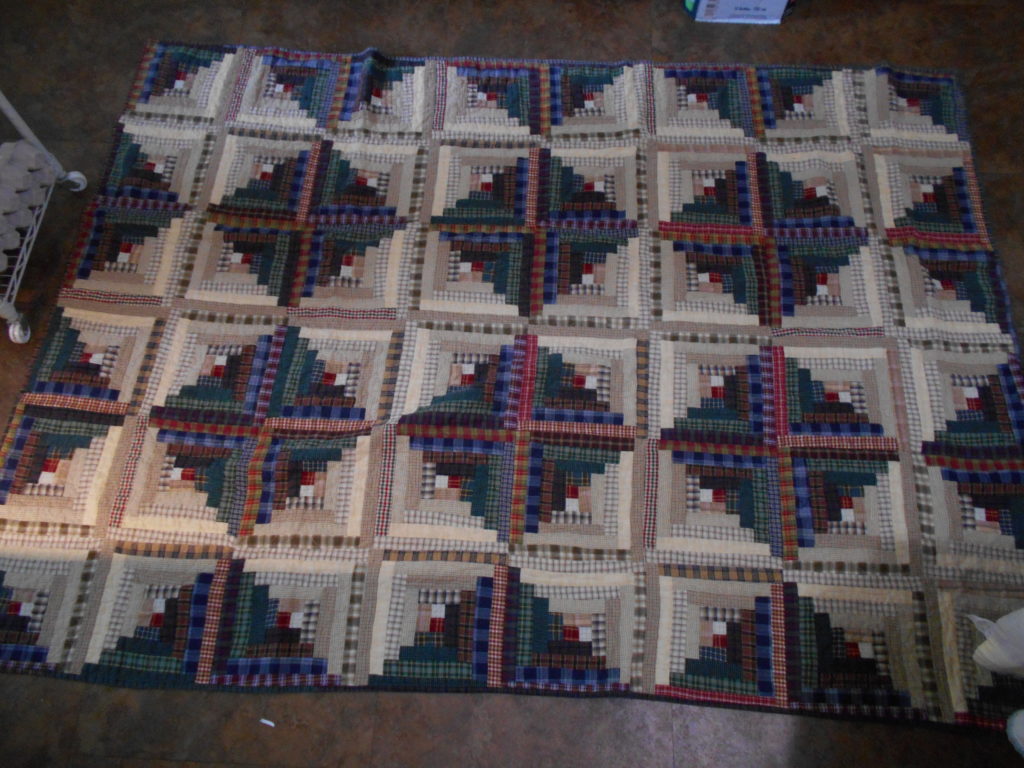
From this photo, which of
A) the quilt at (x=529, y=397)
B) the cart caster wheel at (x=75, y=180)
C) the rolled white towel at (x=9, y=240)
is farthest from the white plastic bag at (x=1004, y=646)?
the cart caster wheel at (x=75, y=180)

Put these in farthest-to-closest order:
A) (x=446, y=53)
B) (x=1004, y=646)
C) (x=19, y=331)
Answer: (x=446, y=53), (x=19, y=331), (x=1004, y=646)

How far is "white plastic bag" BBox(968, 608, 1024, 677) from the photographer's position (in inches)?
48.7

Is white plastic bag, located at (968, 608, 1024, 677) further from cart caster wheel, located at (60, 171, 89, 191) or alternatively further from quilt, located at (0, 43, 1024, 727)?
cart caster wheel, located at (60, 171, 89, 191)

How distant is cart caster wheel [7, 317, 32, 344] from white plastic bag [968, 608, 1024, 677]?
204 cm

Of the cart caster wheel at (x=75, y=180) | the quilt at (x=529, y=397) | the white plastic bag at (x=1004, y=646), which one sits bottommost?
the white plastic bag at (x=1004, y=646)

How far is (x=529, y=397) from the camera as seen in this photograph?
153 centimetres

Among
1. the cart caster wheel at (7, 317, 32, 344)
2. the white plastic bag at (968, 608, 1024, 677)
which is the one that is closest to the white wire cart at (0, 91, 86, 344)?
the cart caster wheel at (7, 317, 32, 344)

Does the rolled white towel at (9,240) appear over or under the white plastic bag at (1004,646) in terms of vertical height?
over

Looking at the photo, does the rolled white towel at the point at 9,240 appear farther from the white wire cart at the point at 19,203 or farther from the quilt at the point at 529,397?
the quilt at the point at 529,397

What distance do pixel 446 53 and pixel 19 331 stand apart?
1251mm

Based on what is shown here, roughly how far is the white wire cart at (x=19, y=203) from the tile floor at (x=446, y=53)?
0.17 feet

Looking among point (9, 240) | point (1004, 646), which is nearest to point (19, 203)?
point (9, 240)

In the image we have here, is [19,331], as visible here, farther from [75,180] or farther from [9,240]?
[75,180]

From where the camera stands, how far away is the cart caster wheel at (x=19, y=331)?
62.1 inches
